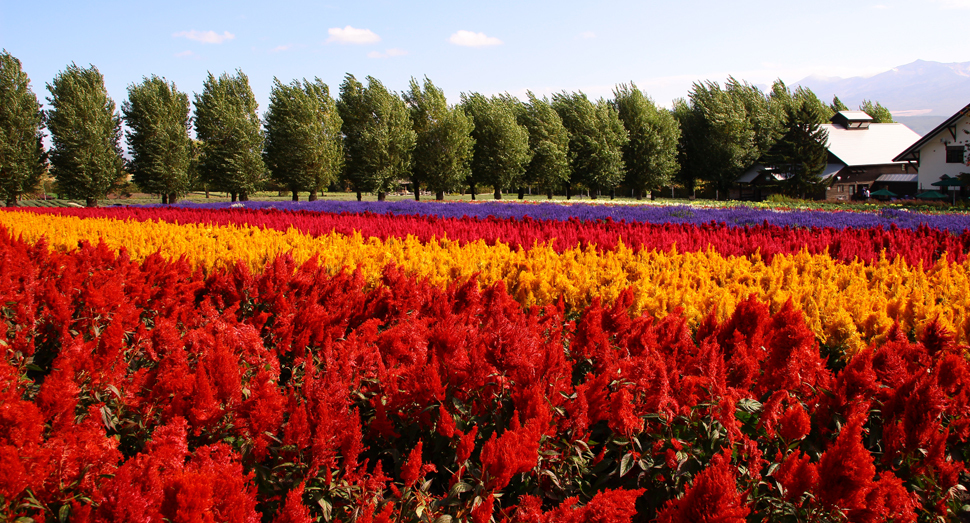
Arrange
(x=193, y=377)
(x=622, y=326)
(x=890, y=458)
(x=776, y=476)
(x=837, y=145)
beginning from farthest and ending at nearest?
1. (x=837, y=145)
2. (x=622, y=326)
3. (x=193, y=377)
4. (x=890, y=458)
5. (x=776, y=476)

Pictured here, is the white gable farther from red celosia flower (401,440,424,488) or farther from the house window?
red celosia flower (401,440,424,488)

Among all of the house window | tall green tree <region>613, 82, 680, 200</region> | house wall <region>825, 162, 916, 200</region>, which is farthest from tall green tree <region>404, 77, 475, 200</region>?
the house window

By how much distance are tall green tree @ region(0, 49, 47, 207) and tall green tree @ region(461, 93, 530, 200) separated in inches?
1297

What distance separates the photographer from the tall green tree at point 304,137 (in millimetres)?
42531

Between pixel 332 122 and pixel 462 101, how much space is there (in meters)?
14.8

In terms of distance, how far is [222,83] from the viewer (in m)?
45.5

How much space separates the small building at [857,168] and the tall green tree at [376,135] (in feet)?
106

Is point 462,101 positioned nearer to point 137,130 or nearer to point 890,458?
point 137,130

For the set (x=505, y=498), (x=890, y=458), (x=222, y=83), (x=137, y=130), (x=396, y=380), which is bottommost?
(x=505, y=498)

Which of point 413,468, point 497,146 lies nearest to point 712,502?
point 413,468

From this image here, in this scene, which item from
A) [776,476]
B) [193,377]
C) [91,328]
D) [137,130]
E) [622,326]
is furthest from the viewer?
[137,130]

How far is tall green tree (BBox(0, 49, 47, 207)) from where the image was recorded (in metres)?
38.8

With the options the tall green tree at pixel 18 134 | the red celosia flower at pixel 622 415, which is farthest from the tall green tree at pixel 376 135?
the red celosia flower at pixel 622 415

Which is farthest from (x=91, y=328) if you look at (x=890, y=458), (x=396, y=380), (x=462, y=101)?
(x=462, y=101)
